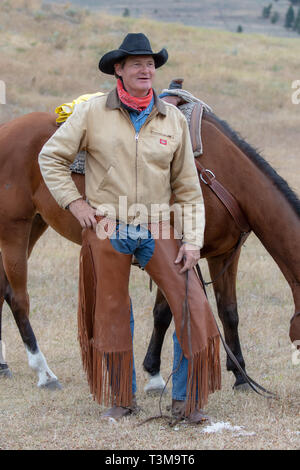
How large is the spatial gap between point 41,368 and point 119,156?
229cm

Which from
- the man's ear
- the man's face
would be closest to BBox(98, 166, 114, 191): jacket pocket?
the man's face

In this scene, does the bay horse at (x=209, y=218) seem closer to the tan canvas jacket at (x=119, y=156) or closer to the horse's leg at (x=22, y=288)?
the horse's leg at (x=22, y=288)

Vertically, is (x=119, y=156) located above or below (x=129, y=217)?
above

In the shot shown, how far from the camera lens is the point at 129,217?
3.89m

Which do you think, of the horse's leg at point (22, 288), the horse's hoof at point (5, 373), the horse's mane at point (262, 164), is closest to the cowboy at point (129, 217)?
the horse's mane at point (262, 164)

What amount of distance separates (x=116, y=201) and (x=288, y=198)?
4.15ft

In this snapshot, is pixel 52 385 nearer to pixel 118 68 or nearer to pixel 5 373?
pixel 5 373

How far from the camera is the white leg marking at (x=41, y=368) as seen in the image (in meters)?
5.26

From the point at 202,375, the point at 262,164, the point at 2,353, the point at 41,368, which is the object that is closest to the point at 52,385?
the point at 41,368

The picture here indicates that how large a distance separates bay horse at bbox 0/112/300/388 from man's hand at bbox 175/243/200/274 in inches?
25.9

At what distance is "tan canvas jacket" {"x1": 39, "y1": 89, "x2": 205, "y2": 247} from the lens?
3.80 m

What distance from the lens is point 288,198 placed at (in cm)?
445
